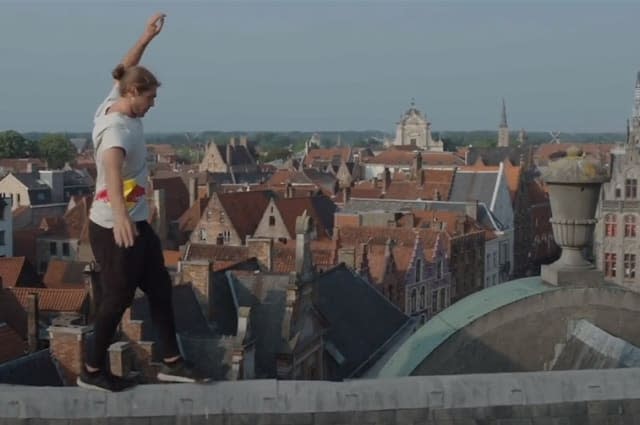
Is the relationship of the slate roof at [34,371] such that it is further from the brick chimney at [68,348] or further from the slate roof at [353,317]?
the slate roof at [353,317]

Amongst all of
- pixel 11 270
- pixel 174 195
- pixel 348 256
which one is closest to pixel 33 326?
pixel 11 270

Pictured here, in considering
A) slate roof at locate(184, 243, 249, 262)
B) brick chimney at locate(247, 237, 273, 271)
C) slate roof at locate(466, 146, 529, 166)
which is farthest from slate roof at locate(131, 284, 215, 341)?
slate roof at locate(466, 146, 529, 166)

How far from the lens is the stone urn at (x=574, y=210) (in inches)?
292

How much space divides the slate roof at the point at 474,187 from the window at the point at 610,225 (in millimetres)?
6504

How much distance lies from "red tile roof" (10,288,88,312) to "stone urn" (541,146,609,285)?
1948 cm

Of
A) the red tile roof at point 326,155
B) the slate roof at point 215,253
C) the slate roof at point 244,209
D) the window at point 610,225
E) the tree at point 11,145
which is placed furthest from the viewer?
the red tile roof at point 326,155

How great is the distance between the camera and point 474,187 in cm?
5441

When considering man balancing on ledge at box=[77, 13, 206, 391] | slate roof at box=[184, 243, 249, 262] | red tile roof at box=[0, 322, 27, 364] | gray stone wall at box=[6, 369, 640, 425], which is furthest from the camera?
slate roof at box=[184, 243, 249, 262]

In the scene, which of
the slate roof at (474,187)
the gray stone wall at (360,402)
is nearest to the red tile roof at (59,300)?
the gray stone wall at (360,402)

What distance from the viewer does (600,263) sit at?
51938 mm

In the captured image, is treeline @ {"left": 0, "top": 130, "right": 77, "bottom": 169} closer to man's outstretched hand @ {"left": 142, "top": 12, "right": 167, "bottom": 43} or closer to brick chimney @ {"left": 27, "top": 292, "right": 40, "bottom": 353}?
brick chimney @ {"left": 27, "top": 292, "right": 40, "bottom": 353}

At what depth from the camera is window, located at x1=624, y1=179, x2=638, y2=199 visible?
50906mm

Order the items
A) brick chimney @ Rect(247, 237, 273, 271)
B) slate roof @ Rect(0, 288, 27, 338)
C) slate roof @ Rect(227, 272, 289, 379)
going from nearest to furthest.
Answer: slate roof @ Rect(227, 272, 289, 379) → slate roof @ Rect(0, 288, 27, 338) → brick chimney @ Rect(247, 237, 273, 271)

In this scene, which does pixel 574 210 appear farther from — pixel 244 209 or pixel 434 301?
pixel 244 209
